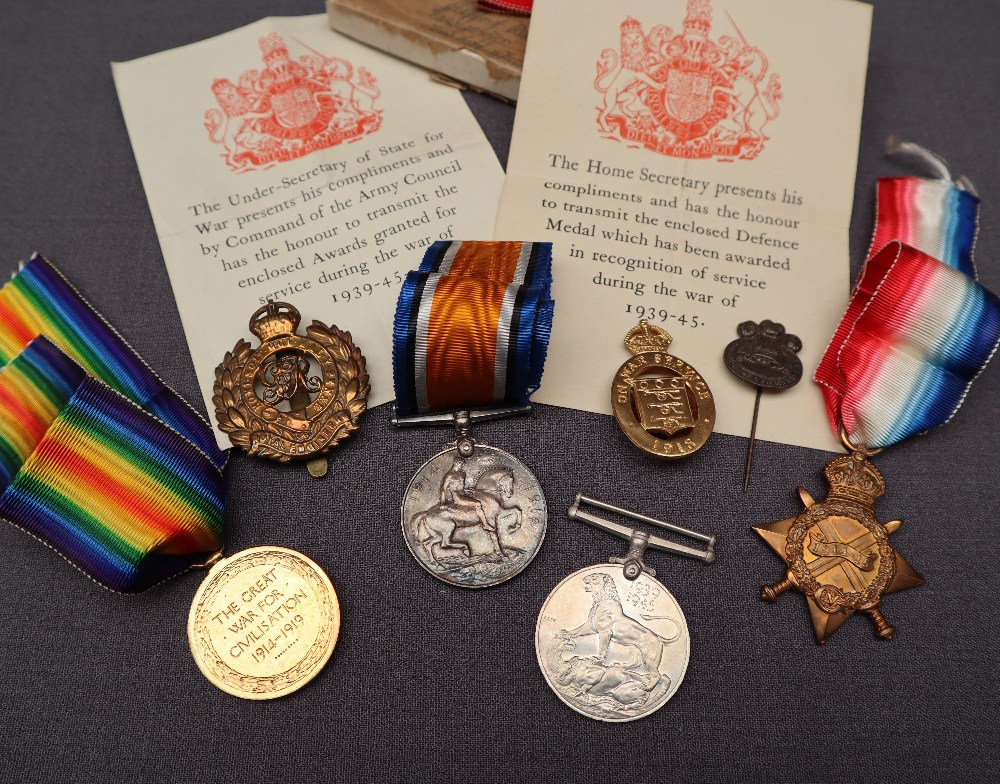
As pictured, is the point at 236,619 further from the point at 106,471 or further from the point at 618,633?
the point at 618,633

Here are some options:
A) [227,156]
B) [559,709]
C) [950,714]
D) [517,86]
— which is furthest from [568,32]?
[950,714]

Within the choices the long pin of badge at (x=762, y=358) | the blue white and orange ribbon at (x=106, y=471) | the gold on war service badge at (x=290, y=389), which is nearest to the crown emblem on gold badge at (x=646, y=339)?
the long pin of badge at (x=762, y=358)

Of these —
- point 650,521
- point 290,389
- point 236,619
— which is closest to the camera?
point 236,619

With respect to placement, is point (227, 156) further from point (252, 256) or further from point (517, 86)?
point (517, 86)

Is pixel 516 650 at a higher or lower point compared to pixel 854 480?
lower

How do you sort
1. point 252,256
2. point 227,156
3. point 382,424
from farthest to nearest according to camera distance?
point 227,156, point 252,256, point 382,424

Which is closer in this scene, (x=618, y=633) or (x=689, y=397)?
(x=618, y=633)

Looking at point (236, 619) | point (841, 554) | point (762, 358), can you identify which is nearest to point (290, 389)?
point (236, 619)

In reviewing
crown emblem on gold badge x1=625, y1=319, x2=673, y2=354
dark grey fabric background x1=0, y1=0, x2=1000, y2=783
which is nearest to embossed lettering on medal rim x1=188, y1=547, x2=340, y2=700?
dark grey fabric background x1=0, y1=0, x2=1000, y2=783
